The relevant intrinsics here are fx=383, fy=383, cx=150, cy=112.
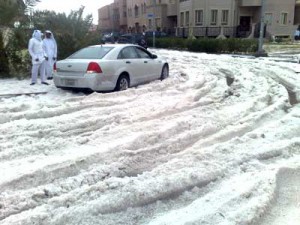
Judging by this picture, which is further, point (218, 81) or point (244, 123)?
point (218, 81)

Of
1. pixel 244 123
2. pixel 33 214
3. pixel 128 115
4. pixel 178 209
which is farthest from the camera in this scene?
pixel 128 115

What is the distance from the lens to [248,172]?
5098 mm

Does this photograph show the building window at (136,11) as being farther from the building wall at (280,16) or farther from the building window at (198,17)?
the building wall at (280,16)

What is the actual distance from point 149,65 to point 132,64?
1.12 metres

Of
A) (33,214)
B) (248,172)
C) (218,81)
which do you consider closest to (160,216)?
(33,214)

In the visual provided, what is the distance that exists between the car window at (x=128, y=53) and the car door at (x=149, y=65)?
11.3 inches

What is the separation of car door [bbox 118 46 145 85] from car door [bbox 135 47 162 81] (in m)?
0.21

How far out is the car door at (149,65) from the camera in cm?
1258

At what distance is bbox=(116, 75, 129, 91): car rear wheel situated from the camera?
1114 cm

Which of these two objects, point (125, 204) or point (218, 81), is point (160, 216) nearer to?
point (125, 204)

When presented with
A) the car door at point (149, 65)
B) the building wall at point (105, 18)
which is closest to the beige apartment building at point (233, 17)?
the car door at point (149, 65)

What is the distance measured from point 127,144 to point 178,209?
2.15 meters

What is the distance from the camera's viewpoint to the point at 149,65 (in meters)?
12.8

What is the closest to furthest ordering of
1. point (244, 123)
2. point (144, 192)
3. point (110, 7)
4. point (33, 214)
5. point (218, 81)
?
1. point (33, 214)
2. point (144, 192)
3. point (244, 123)
4. point (218, 81)
5. point (110, 7)
